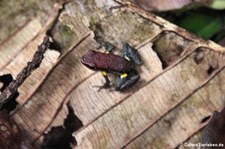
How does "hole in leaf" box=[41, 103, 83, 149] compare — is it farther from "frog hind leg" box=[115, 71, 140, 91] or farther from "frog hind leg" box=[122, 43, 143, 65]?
"frog hind leg" box=[122, 43, 143, 65]

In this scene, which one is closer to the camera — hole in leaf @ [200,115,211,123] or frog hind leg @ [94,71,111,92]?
hole in leaf @ [200,115,211,123]

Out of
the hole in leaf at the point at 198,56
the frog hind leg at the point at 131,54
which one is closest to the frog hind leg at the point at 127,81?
the frog hind leg at the point at 131,54

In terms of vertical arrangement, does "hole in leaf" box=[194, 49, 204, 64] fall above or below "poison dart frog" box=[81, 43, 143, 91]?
below

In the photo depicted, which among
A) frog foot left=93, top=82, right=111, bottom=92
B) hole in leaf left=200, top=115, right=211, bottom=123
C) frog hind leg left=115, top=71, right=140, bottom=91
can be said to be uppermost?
frog foot left=93, top=82, right=111, bottom=92

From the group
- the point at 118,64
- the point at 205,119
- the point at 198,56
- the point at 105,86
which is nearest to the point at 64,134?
the point at 105,86

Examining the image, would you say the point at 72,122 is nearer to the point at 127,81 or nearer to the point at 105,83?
the point at 105,83

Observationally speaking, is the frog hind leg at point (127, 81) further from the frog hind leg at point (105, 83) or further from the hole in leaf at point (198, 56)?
the hole in leaf at point (198, 56)

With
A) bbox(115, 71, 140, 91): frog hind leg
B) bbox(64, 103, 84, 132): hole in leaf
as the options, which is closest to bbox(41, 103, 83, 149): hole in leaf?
bbox(64, 103, 84, 132): hole in leaf
